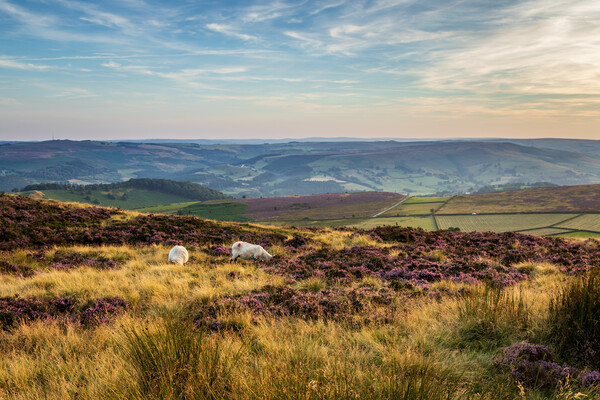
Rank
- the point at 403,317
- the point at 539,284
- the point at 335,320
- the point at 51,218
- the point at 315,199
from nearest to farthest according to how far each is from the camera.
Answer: the point at 403,317 < the point at 335,320 < the point at 539,284 < the point at 51,218 < the point at 315,199

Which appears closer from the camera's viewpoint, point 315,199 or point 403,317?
point 403,317

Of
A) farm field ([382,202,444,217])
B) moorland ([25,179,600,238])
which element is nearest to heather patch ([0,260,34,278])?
moorland ([25,179,600,238])

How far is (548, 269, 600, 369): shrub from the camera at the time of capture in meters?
4.37

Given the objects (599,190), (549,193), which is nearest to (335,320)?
(549,193)

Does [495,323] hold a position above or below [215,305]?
above

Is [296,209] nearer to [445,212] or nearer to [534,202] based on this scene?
[445,212]

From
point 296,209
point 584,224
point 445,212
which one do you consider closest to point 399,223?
point 445,212

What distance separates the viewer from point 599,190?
110 metres

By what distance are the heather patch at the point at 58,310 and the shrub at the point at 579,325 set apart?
26.6 feet

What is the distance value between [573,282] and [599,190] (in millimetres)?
146521

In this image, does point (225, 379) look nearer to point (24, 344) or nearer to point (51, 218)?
point (24, 344)

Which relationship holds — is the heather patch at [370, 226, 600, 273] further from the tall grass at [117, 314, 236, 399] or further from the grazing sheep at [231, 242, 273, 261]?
the tall grass at [117, 314, 236, 399]

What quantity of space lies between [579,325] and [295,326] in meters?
4.48

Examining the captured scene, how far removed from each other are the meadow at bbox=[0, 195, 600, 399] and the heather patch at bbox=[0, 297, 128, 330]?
4cm
